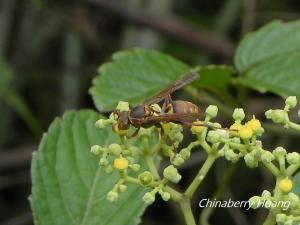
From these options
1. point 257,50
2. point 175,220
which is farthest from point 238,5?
point 257,50

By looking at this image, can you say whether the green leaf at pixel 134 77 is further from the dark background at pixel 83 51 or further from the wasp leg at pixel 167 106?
the dark background at pixel 83 51

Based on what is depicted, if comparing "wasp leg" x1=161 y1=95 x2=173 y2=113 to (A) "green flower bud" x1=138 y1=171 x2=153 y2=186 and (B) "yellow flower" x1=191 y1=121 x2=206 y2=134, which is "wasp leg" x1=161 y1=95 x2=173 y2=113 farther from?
(A) "green flower bud" x1=138 y1=171 x2=153 y2=186

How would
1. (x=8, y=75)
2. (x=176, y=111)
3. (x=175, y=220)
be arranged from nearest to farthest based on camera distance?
(x=176, y=111)
(x=8, y=75)
(x=175, y=220)

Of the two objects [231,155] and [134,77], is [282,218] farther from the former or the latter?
[134,77]

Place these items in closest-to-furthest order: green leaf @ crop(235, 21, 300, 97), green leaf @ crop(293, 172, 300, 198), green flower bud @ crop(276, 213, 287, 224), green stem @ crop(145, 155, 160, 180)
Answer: green flower bud @ crop(276, 213, 287, 224), green stem @ crop(145, 155, 160, 180), green leaf @ crop(293, 172, 300, 198), green leaf @ crop(235, 21, 300, 97)

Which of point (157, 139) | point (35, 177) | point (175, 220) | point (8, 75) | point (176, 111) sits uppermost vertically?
point (176, 111)

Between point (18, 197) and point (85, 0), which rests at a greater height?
point (85, 0)

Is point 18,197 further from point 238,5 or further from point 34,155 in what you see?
point 34,155

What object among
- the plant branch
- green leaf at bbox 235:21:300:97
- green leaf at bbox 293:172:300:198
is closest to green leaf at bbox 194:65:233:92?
green leaf at bbox 235:21:300:97
